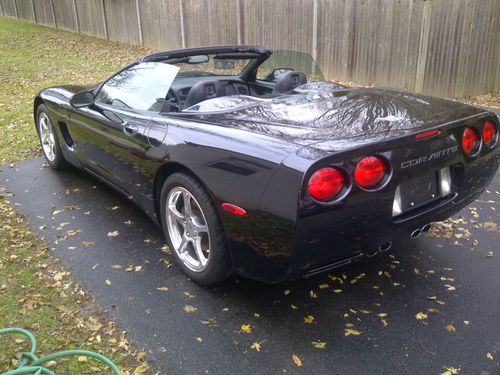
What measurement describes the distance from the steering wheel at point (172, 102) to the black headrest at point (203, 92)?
137 mm

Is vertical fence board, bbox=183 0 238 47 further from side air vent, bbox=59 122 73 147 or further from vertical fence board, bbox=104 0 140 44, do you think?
side air vent, bbox=59 122 73 147

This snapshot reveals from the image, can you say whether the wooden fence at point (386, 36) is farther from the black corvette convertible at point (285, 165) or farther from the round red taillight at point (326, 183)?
the round red taillight at point (326, 183)

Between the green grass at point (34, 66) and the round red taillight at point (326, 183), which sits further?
the green grass at point (34, 66)

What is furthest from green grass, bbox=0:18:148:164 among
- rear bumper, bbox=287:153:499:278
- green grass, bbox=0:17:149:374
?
rear bumper, bbox=287:153:499:278

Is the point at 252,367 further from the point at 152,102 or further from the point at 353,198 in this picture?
the point at 152,102

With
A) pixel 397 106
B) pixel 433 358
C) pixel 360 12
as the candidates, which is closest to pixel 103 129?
pixel 397 106

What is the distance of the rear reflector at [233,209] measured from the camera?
2.65 metres

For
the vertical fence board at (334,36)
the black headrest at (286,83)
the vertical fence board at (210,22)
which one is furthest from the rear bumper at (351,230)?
the vertical fence board at (210,22)

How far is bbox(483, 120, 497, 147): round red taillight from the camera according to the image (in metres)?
3.18

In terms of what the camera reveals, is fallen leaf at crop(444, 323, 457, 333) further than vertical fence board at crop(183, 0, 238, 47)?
No

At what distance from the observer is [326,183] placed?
2.45m

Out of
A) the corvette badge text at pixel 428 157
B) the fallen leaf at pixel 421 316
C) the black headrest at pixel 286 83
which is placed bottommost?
the fallen leaf at pixel 421 316

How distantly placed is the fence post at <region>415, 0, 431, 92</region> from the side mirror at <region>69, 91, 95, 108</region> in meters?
5.84

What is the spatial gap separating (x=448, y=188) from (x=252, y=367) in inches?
62.4
